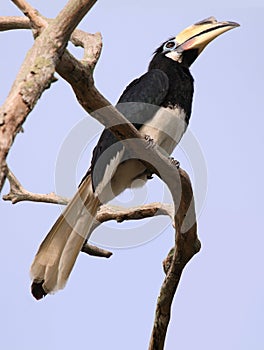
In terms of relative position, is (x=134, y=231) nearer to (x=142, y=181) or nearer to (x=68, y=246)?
(x=142, y=181)

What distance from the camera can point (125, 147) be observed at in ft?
11.9

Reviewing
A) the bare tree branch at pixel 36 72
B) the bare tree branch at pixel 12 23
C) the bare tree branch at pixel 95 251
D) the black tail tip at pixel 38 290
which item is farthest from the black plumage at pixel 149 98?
the bare tree branch at pixel 36 72

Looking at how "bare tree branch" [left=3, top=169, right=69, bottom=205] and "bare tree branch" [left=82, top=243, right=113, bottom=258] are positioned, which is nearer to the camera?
"bare tree branch" [left=82, top=243, right=113, bottom=258]

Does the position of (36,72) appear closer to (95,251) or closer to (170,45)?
(95,251)

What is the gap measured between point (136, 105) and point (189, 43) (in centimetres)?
72

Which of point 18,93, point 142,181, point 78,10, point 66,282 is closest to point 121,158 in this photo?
point 142,181

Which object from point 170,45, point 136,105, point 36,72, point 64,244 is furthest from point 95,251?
point 36,72

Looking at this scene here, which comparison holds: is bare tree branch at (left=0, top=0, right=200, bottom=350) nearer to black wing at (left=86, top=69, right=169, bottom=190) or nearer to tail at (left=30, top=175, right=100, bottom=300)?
black wing at (left=86, top=69, right=169, bottom=190)

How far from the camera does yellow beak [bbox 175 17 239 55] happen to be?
4.41 metres

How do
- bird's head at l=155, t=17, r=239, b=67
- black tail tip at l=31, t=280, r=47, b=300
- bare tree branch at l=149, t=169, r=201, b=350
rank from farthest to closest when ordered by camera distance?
bird's head at l=155, t=17, r=239, b=67
black tail tip at l=31, t=280, r=47, b=300
bare tree branch at l=149, t=169, r=201, b=350

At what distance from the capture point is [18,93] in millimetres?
2266

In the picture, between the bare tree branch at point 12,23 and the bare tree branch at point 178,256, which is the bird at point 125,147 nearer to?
the bare tree branch at point 178,256

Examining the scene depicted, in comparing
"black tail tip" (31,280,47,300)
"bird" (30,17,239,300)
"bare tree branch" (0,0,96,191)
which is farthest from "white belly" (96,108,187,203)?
"bare tree branch" (0,0,96,191)

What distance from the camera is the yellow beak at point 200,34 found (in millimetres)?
4406
